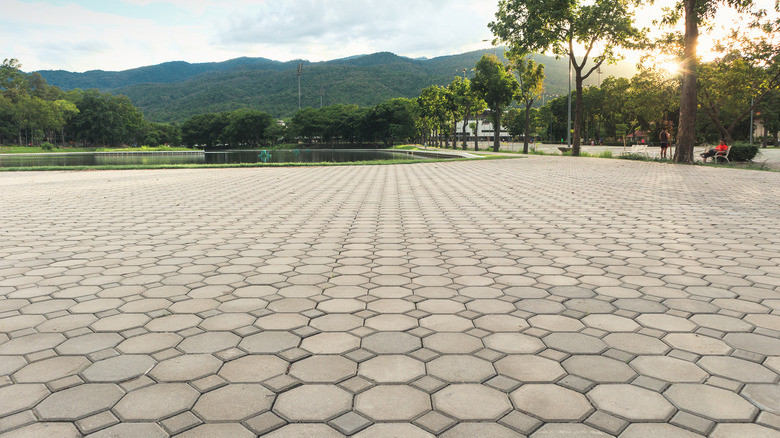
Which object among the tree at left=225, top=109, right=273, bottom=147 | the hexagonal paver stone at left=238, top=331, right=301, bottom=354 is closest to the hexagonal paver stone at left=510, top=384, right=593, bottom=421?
the hexagonal paver stone at left=238, top=331, right=301, bottom=354

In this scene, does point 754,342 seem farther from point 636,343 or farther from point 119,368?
point 119,368

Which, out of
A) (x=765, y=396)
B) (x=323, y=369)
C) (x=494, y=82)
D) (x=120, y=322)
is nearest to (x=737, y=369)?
(x=765, y=396)

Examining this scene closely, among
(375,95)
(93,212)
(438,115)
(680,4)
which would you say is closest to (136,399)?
(93,212)

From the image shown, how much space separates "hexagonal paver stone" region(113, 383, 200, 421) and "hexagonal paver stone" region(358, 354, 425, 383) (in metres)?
0.84

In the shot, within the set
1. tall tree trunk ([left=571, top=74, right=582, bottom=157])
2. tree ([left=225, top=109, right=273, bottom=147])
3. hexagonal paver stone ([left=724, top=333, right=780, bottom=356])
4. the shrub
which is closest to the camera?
hexagonal paver stone ([left=724, top=333, right=780, bottom=356])

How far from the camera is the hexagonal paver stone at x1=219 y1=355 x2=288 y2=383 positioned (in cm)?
243

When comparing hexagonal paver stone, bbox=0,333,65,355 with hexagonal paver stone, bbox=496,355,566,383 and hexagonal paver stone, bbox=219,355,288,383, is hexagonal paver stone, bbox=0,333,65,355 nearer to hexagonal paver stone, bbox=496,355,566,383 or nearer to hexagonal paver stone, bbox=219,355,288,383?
hexagonal paver stone, bbox=219,355,288,383

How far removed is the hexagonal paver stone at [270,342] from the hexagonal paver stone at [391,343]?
0.44m

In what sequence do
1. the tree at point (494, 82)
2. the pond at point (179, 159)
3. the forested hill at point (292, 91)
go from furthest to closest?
the forested hill at point (292, 91)
the tree at point (494, 82)
the pond at point (179, 159)

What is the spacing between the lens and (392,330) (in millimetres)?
3041

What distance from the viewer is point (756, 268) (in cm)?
447

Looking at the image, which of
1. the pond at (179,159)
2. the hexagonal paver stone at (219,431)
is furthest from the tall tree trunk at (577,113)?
the hexagonal paver stone at (219,431)

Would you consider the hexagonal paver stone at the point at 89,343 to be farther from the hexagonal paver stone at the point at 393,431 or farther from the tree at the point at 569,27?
the tree at the point at 569,27

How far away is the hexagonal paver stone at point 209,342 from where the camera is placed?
2.77 m
